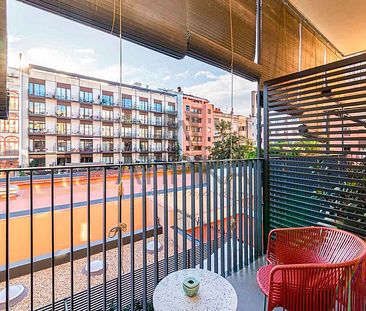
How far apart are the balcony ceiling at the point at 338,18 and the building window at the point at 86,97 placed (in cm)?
361

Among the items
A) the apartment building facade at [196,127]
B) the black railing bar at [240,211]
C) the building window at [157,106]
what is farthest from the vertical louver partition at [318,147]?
the building window at [157,106]

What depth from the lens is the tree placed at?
2484 mm

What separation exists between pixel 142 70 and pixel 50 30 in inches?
28.8

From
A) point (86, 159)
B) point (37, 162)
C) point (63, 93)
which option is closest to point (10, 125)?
point (37, 162)

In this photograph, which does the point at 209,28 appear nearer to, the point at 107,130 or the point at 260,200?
the point at 107,130

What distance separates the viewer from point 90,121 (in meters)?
1.64

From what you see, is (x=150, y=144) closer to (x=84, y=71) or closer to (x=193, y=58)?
(x=84, y=71)

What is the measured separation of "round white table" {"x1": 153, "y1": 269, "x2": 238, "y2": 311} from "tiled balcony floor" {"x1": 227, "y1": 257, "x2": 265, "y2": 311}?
75cm

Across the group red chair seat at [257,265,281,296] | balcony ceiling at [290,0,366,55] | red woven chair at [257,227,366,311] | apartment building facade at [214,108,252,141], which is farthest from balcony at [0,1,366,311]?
balcony ceiling at [290,0,366,55]

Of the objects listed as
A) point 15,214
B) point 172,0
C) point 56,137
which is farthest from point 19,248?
point 172,0

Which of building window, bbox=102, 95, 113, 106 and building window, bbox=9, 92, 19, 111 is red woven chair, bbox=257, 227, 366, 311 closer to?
building window, bbox=102, 95, 113, 106

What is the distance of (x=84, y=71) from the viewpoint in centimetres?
170

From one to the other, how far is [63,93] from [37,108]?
0.68 feet

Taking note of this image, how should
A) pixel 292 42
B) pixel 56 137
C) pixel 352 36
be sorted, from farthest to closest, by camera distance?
1. pixel 352 36
2. pixel 292 42
3. pixel 56 137
